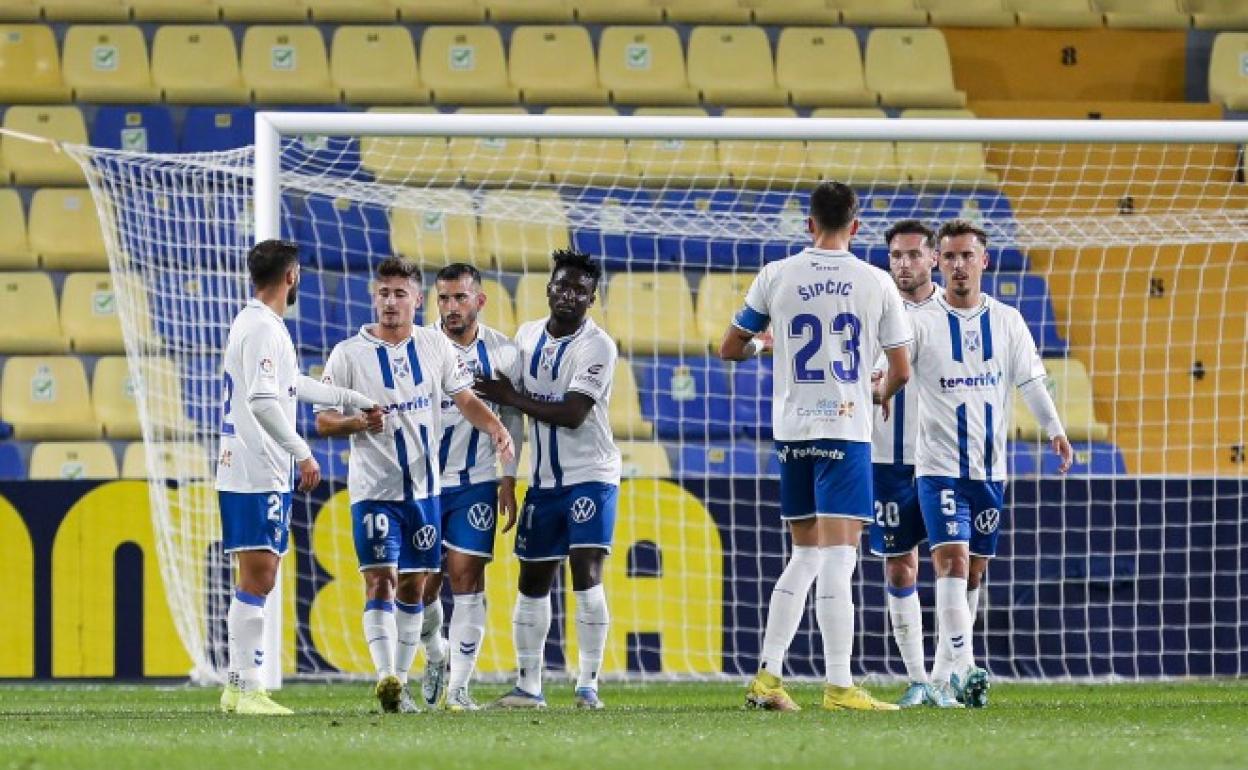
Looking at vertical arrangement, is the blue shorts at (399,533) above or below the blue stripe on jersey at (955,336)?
below

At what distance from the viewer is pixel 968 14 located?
1602 centimetres

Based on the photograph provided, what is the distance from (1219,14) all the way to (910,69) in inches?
105

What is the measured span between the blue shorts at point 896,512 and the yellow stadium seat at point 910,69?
6.63m

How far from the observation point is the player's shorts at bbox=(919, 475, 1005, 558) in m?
8.30

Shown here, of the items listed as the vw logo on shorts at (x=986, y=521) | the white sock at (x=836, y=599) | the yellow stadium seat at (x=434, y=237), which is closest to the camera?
the white sock at (x=836, y=599)

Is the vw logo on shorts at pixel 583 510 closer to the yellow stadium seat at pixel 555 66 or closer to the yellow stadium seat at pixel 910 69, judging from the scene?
the yellow stadium seat at pixel 555 66

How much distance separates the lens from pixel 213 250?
13.6 metres

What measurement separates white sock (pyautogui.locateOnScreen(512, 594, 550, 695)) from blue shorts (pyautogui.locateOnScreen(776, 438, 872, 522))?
1.33 meters

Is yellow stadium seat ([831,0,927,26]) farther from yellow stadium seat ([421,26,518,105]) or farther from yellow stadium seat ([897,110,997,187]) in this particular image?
yellow stadium seat ([421,26,518,105])

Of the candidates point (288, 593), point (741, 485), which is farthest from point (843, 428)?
point (288, 593)

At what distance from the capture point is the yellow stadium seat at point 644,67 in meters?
14.7

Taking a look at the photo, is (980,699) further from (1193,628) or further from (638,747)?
(1193,628)

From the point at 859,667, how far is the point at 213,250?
5.05 meters

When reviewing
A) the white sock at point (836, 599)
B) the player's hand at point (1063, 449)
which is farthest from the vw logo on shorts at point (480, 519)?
the player's hand at point (1063, 449)
